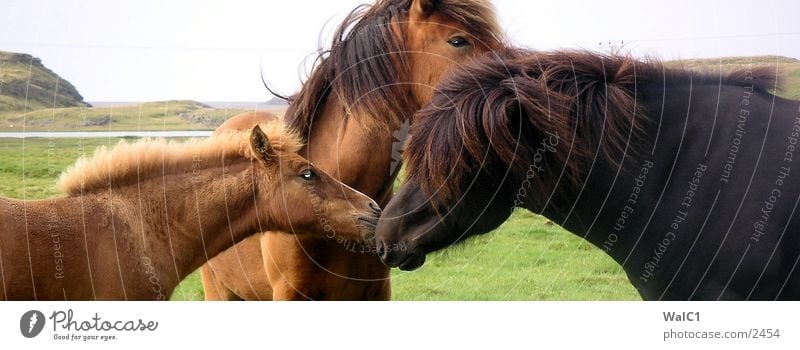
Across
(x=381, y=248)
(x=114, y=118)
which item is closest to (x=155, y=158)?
(x=114, y=118)

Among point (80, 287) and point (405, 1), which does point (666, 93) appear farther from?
point (80, 287)

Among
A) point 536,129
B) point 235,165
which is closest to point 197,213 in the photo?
point 235,165

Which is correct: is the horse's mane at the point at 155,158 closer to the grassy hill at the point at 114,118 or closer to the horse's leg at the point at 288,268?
the horse's leg at the point at 288,268

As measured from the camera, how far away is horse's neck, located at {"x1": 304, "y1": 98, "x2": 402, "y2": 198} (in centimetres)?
416

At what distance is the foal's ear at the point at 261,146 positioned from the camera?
4277 millimetres

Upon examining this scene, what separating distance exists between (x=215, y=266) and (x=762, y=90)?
3980 mm

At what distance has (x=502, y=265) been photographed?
6.20m

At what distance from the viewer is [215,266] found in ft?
19.1

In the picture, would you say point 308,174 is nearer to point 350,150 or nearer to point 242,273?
point 350,150

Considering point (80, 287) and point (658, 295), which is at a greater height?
point (658, 295)

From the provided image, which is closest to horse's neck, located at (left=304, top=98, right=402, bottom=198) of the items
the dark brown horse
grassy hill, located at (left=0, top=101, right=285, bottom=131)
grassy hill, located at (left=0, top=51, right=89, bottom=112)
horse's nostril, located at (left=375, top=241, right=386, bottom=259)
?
horse's nostril, located at (left=375, top=241, right=386, bottom=259)

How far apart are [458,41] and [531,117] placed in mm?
1139
